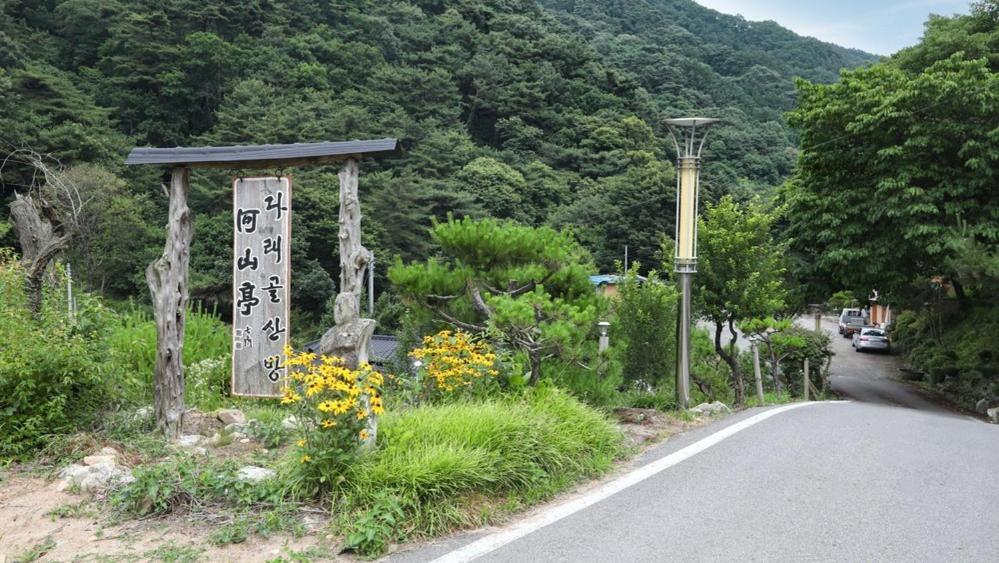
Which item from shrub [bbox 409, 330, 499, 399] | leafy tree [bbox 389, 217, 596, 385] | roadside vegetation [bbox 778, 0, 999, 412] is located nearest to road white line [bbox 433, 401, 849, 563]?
shrub [bbox 409, 330, 499, 399]

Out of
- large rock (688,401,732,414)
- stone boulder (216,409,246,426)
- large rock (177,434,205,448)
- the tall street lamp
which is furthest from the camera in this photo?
the tall street lamp

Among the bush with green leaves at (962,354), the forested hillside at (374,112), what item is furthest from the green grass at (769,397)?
the forested hillside at (374,112)

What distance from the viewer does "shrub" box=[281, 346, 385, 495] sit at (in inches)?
171

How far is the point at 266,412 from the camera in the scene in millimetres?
6711

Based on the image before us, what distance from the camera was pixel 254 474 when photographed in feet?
15.5

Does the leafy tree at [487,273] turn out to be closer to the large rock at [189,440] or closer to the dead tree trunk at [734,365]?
the large rock at [189,440]

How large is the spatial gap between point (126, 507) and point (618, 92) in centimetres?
5371

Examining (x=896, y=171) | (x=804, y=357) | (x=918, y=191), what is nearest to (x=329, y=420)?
(x=918, y=191)

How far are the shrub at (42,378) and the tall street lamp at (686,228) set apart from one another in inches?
249

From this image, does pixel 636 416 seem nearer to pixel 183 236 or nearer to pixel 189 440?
pixel 189 440

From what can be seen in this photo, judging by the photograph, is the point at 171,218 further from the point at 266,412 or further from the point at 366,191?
the point at 366,191

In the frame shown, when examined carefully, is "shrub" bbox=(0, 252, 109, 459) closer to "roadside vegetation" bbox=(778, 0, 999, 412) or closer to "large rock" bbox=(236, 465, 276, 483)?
"large rock" bbox=(236, 465, 276, 483)

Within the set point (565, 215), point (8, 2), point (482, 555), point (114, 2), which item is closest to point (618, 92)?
point (565, 215)

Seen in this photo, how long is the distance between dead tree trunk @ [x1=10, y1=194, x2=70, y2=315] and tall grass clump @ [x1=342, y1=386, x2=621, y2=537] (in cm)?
408
